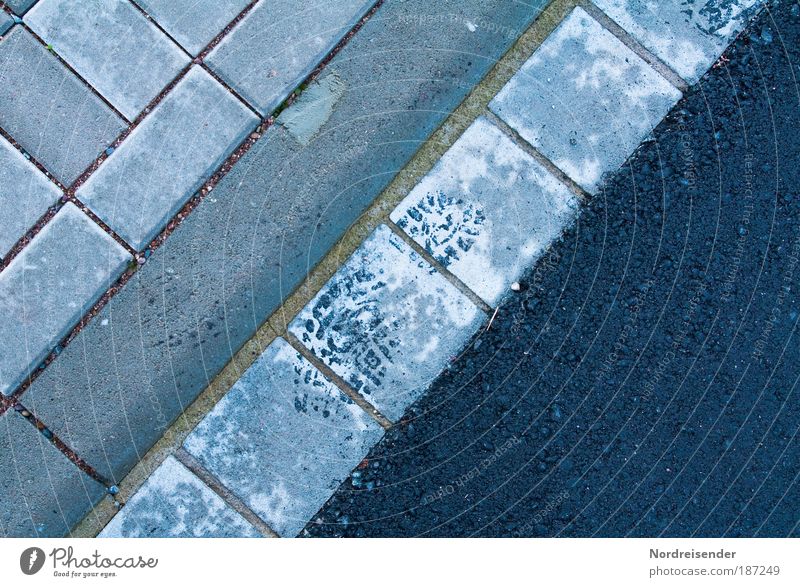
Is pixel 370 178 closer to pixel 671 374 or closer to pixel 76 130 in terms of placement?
pixel 76 130

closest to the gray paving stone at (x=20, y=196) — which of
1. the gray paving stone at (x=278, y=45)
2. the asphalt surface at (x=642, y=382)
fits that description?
the gray paving stone at (x=278, y=45)

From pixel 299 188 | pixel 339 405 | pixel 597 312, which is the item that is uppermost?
pixel 597 312

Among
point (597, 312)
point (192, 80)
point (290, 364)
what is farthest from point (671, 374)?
point (192, 80)

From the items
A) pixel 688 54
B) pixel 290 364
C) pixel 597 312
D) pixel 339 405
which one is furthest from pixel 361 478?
pixel 688 54

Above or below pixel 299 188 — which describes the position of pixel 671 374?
above

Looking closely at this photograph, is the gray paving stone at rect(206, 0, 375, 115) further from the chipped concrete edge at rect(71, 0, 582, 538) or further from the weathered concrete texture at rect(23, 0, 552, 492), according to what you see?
the chipped concrete edge at rect(71, 0, 582, 538)

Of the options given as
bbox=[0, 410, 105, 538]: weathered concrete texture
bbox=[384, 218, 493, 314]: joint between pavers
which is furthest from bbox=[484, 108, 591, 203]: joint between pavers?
bbox=[0, 410, 105, 538]: weathered concrete texture
